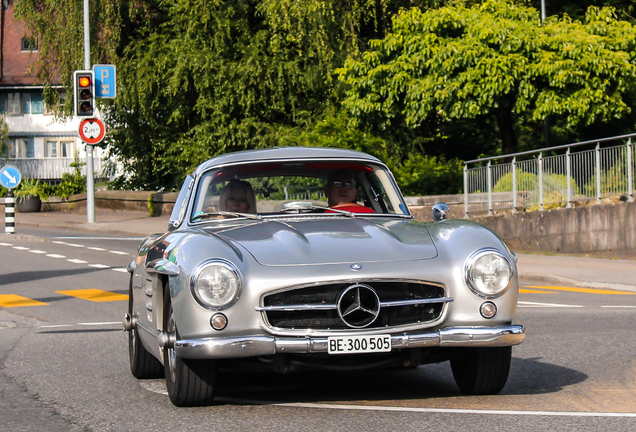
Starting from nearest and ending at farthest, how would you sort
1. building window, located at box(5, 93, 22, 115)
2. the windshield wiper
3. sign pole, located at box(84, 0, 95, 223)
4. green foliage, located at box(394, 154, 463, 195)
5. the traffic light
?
1. the windshield wiper
2. green foliage, located at box(394, 154, 463, 195)
3. the traffic light
4. sign pole, located at box(84, 0, 95, 223)
5. building window, located at box(5, 93, 22, 115)

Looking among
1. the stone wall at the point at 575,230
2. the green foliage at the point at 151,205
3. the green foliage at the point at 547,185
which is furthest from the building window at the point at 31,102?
the stone wall at the point at 575,230

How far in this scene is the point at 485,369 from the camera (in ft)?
20.0

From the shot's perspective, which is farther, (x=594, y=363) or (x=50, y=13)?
(x=50, y=13)

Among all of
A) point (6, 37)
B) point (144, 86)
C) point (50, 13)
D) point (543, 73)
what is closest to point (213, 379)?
point (543, 73)

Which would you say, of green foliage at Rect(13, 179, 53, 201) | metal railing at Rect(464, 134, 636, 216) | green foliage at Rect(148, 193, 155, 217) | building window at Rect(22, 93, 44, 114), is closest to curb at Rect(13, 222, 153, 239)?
green foliage at Rect(148, 193, 155, 217)

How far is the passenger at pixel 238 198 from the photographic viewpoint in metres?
7.15

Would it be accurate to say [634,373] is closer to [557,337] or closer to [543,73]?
[557,337]

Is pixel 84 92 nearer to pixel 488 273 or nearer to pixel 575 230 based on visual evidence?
pixel 575 230

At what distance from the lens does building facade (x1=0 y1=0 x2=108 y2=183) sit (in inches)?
2808

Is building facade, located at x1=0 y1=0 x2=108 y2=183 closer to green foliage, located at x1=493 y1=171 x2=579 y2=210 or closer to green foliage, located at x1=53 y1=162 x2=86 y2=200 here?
green foliage, located at x1=53 y1=162 x2=86 y2=200

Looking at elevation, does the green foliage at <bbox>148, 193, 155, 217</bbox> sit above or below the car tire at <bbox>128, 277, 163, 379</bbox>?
above

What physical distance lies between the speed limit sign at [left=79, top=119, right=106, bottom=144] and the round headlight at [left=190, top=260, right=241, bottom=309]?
81.5 feet

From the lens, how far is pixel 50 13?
35031mm

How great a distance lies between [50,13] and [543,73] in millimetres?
18196
